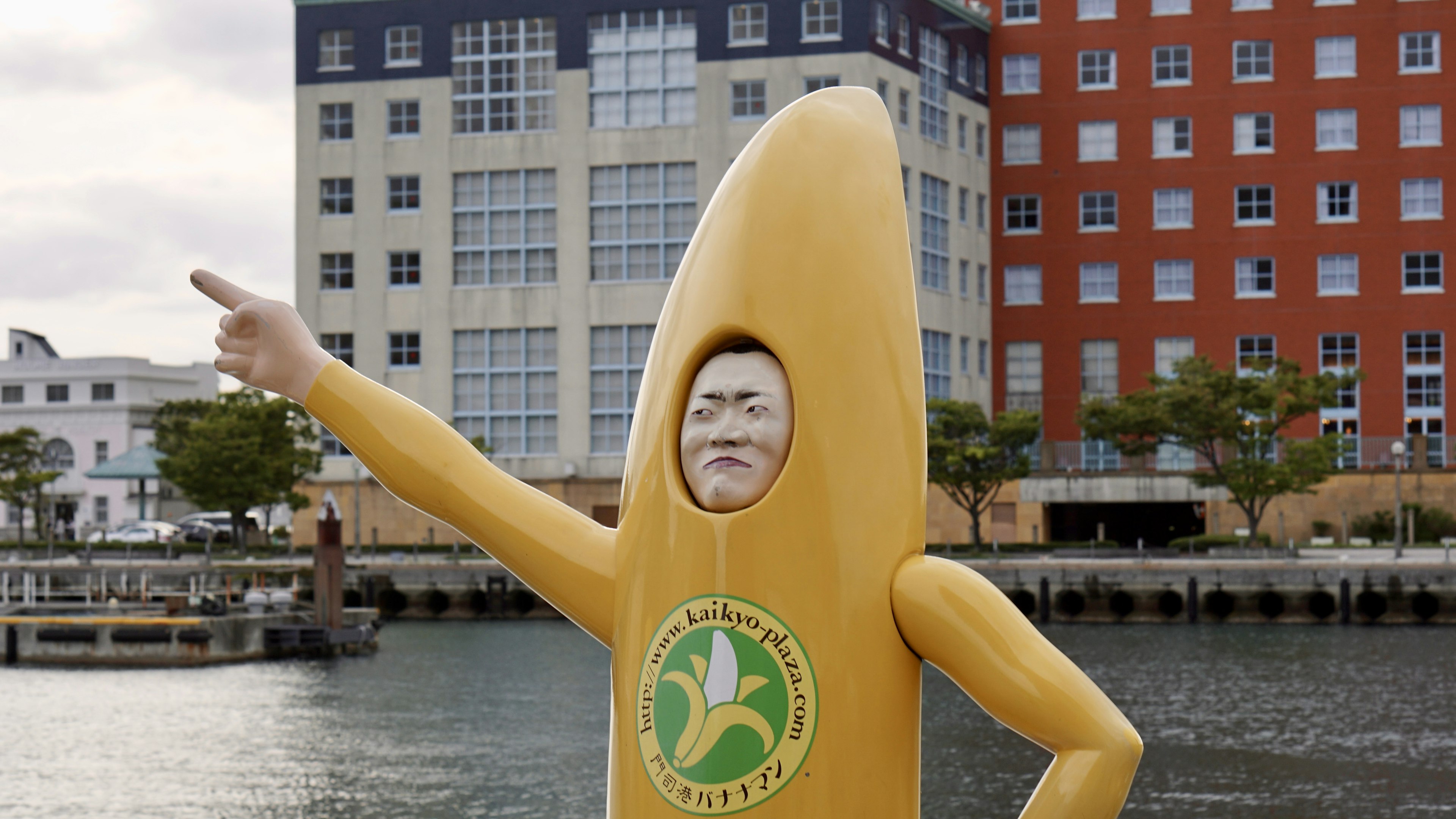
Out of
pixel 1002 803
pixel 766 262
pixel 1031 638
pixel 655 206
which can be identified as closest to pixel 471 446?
pixel 766 262

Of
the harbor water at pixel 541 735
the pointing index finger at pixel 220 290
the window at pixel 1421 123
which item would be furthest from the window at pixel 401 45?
the pointing index finger at pixel 220 290

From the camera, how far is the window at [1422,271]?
5969cm

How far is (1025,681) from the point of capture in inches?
141

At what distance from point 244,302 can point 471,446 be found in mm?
766

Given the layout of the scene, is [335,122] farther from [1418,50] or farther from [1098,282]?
[1418,50]

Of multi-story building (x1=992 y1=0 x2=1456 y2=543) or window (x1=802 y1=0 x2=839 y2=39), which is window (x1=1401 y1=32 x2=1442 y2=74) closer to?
multi-story building (x1=992 y1=0 x2=1456 y2=543)

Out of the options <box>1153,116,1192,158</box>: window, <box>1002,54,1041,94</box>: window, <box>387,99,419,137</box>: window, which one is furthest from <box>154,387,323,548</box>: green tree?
<box>1153,116,1192,158</box>: window

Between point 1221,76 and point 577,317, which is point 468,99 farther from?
point 1221,76

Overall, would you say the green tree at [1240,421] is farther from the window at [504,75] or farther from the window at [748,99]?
the window at [504,75]

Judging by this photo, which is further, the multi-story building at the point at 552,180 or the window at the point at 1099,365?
the window at the point at 1099,365

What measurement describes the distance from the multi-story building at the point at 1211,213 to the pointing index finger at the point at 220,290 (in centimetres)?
5459

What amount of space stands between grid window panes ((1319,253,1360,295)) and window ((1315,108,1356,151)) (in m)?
4.40

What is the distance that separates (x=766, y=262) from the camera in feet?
12.6

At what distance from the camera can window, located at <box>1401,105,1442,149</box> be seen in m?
60.1
